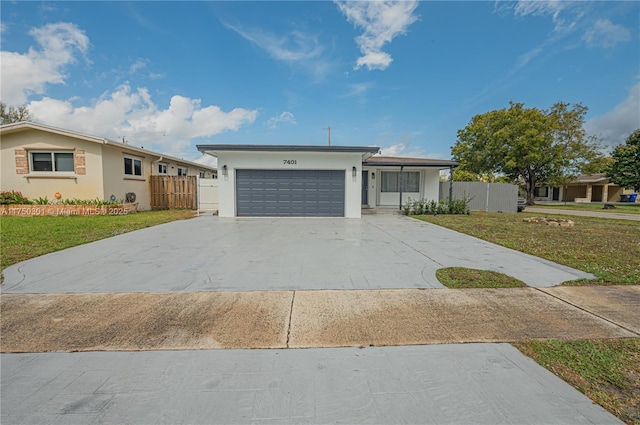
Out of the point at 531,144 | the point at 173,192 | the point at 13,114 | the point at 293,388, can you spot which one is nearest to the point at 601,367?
the point at 293,388

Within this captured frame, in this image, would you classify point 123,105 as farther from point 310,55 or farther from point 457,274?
point 457,274

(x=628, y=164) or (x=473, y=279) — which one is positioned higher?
(x=628, y=164)

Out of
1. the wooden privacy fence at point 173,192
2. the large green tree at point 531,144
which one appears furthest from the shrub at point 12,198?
the large green tree at point 531,144

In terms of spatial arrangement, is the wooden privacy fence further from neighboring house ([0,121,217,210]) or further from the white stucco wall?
the white stucco wall

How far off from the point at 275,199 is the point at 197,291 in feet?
31.0

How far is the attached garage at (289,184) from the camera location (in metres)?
13.0

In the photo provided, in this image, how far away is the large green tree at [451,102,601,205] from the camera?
24.4 m

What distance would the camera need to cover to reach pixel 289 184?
13211 mm

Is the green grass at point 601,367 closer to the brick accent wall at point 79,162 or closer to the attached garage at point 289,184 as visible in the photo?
the attached garage at point 289,184

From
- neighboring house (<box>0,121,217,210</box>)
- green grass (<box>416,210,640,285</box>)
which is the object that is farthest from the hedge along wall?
green grass (<box>416,210,640,285</box>)

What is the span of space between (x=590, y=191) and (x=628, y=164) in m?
13.0

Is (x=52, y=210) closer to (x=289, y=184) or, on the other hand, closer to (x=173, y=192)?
(x=173, y=192)

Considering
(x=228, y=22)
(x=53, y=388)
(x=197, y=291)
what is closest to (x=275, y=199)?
(x=228, y=22)

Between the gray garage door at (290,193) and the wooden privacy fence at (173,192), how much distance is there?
5.67 m
